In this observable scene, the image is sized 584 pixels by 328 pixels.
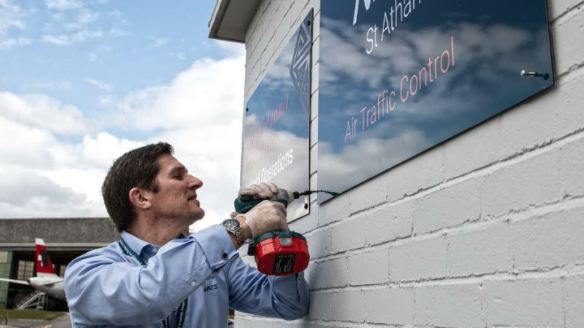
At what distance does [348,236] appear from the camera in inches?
87.0

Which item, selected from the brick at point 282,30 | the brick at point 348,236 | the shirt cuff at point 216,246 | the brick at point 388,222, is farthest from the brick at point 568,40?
the brick at point 282,30

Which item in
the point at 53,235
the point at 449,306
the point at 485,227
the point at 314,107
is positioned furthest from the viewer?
the point at 53,235

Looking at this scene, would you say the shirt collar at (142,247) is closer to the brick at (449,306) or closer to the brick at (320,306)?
the brick at (320,306)

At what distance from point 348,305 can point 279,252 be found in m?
0.34

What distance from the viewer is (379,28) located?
6.56 ft

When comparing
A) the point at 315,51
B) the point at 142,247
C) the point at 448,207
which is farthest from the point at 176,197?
the point at 448,207

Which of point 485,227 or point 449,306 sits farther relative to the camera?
point 449,306

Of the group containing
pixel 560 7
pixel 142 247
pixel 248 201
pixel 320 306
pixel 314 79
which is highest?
pixel 314 79

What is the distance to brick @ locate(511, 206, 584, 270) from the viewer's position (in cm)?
112

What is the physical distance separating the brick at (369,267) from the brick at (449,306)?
228 millimetres

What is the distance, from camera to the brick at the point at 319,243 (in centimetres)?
243

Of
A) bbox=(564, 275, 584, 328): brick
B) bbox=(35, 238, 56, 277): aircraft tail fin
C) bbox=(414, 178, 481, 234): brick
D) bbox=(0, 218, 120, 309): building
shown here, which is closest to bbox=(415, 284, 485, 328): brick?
bbox=(414, 178, 481, 234): brick

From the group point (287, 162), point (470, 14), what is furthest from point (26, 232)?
point (470, 14)

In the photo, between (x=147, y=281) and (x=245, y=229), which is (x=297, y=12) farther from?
(x=147, y=281)
